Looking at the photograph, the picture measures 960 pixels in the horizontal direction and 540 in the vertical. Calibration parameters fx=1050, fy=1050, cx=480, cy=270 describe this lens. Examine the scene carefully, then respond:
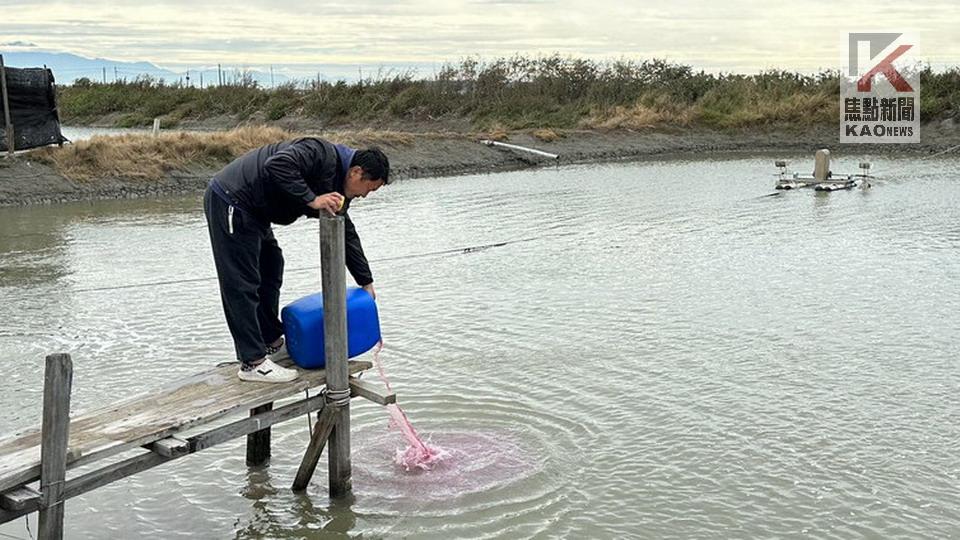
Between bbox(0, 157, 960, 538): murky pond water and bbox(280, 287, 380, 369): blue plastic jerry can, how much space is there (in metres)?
0.83

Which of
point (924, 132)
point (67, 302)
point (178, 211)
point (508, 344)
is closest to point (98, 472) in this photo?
point (508, 344)

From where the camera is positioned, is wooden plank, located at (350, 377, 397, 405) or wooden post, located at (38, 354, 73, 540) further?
wooden plank, located at (350, 377, 397, 405)

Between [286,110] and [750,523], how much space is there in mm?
35380

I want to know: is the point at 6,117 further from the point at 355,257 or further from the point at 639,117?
the point at 639,117

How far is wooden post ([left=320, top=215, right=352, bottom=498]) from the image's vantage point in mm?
5078

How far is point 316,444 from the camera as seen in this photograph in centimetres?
545

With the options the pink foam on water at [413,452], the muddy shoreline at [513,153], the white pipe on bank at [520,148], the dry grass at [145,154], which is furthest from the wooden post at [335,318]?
the white pipe on bank at [520,148]

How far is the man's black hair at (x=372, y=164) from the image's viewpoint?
16.8 feet

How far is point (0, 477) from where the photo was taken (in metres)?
4.05

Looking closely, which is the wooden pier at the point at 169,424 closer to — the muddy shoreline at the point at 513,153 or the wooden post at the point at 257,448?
the wooden post at the point at 257,448

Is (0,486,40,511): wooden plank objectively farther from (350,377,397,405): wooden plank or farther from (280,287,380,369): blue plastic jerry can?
(350,377,397,405): wooden plank

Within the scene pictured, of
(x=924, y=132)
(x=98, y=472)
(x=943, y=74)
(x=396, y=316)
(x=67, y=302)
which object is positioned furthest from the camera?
(x=943, y=74)

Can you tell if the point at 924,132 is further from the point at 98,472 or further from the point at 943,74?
the point at 98,472

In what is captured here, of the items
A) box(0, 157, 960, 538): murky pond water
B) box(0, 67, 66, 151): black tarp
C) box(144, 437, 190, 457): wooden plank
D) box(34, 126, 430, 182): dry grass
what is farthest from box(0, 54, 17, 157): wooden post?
box(144, 437, 190, 457): wooden plank
